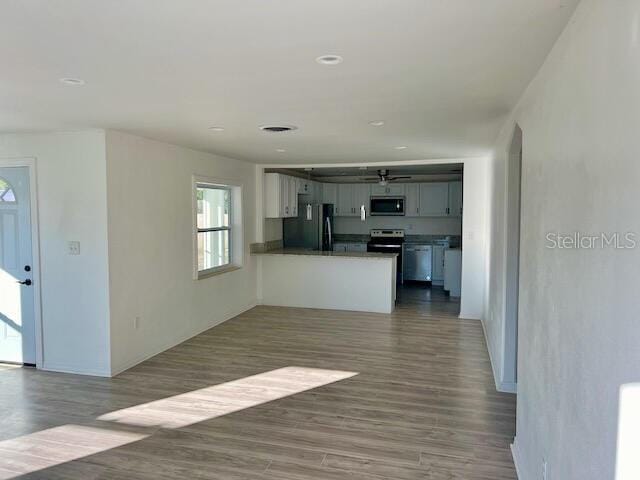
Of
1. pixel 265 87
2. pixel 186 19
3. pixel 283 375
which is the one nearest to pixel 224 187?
pixel 283 375

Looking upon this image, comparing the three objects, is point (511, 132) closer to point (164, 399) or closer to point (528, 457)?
point (528, 457)

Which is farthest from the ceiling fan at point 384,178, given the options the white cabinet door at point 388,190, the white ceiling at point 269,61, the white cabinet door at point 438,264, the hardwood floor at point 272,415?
the white ceiling at point 269,61

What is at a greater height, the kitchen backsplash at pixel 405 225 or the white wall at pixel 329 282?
the kitchen backsplash at pixel 405 225

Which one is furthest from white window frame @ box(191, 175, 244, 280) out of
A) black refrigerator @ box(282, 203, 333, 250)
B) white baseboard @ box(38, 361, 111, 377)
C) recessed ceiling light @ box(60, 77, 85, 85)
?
recessed ceiling light @ box(60, 77, 85, 85)

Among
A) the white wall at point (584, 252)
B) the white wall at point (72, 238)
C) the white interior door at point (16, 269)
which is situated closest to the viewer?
the white wall at point (584, 252)

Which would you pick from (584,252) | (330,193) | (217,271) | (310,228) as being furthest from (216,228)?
(584,252)

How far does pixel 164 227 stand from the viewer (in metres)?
4.89

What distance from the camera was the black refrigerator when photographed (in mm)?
8523

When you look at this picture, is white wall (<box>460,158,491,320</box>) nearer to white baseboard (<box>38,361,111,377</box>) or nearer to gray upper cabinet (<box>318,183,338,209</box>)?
gray upper cabinet (<box>318,183,338,209</box>)

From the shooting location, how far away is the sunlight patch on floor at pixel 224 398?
329cm

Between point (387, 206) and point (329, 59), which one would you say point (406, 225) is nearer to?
point (387, 206)

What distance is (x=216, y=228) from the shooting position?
626 cm

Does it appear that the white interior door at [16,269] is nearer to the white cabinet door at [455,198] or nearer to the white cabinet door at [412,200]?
the white cabinet door at [412,200]

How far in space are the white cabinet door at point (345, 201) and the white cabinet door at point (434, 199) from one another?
155 centimetres
